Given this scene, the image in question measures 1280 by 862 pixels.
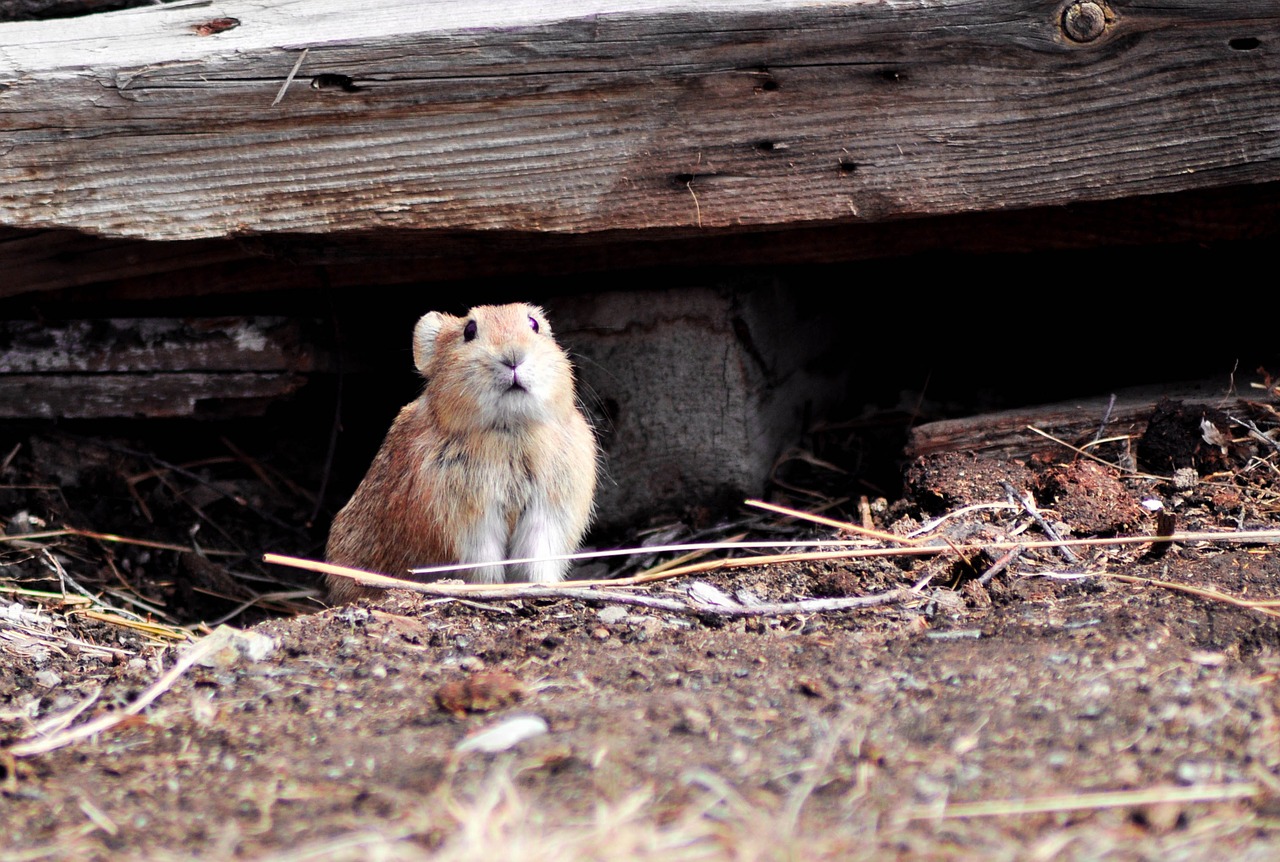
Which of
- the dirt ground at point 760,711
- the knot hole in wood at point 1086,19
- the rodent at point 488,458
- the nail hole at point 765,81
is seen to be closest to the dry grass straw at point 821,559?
the dirt ground at point 760,711

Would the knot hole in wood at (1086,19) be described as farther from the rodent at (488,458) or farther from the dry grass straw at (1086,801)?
the dry grass straw at (1086,801)

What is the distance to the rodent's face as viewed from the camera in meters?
4.35

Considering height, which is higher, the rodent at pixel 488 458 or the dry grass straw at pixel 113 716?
the rodent at pixel 488 458

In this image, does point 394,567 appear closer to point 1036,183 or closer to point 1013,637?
point 1013,637

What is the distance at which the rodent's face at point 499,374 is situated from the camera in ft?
14.3

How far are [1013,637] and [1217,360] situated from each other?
2727 mm

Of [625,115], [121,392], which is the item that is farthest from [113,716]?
[121,392]

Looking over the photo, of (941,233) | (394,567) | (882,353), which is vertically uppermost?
(941,233)

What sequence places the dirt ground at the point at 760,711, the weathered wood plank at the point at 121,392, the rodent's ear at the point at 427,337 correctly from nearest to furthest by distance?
the dirt ground at the point at 760,711
the rodent's ear at the point at 427,337
the weathered wood plank at the point at 121,392

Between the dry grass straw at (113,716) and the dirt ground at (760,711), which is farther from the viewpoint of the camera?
the dry grass straw at (113,716)

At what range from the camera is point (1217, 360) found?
16.9 feet

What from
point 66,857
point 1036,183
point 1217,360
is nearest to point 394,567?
point 66,857

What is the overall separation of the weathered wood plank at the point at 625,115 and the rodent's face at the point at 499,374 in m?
0.46

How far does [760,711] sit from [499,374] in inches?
79.6
